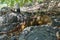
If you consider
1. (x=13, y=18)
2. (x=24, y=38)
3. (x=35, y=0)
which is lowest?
(x=35, y=0)

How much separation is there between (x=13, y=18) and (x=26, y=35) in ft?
12.3

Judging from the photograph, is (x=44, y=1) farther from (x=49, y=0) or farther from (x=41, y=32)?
(x=41, y=32)

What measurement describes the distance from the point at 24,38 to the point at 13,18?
3823mm

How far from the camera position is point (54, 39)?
14.2 feet

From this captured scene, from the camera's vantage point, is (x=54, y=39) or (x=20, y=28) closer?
(x=54, y=39)

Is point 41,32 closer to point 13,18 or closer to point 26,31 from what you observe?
point 26,31

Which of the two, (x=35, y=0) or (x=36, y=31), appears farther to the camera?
(x=35, y=0)

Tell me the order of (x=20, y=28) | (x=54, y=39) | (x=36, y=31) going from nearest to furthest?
(x=54, y=39) → (x=36, y=31) → (x=20, y=28)

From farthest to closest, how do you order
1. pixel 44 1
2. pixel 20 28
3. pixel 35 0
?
pixel 35 0
pixel 44 1
pixel 20 28

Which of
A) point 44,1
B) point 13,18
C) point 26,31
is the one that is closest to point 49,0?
point 44,1

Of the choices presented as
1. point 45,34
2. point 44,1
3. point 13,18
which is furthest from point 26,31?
point 44,1

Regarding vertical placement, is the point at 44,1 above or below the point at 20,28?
below

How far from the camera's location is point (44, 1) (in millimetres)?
16859

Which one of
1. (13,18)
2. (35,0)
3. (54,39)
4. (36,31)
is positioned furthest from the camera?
(35,0)
